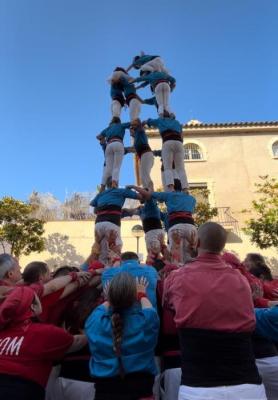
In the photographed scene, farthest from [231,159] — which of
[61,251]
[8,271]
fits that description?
[8,271]

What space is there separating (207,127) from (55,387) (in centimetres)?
2083

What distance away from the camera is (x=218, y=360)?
2082mm

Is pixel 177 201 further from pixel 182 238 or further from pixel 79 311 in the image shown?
pixel 79 311

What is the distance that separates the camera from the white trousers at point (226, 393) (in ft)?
6.60

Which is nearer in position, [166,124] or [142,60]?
[166,124]

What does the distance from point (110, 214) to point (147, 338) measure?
421cm

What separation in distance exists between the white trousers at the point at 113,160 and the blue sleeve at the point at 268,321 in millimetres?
5251

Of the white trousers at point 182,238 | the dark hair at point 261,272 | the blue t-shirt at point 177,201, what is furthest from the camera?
the blue t-shirt at point 177,201

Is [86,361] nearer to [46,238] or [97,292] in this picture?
[97,292]

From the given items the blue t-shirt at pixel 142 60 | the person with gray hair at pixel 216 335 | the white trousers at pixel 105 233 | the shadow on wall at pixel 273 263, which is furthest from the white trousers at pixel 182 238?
the shadow on wall at pixel 273 263

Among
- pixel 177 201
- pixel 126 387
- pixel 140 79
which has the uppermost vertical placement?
pixel 140 79

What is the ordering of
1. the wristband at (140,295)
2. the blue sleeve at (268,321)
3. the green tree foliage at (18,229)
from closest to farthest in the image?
the blue sleeve at (268,321), the wristband at (140,295), the green tree foliage at (18,229)

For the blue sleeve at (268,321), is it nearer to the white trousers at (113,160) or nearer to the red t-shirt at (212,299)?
the red t-shirt at (212,299)

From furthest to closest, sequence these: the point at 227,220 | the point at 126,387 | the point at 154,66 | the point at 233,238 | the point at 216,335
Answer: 1. the point at 227,220
2. the point at 233,238
3. the point at 154,66
4. the point at 126,387
5. the point at 216,335
